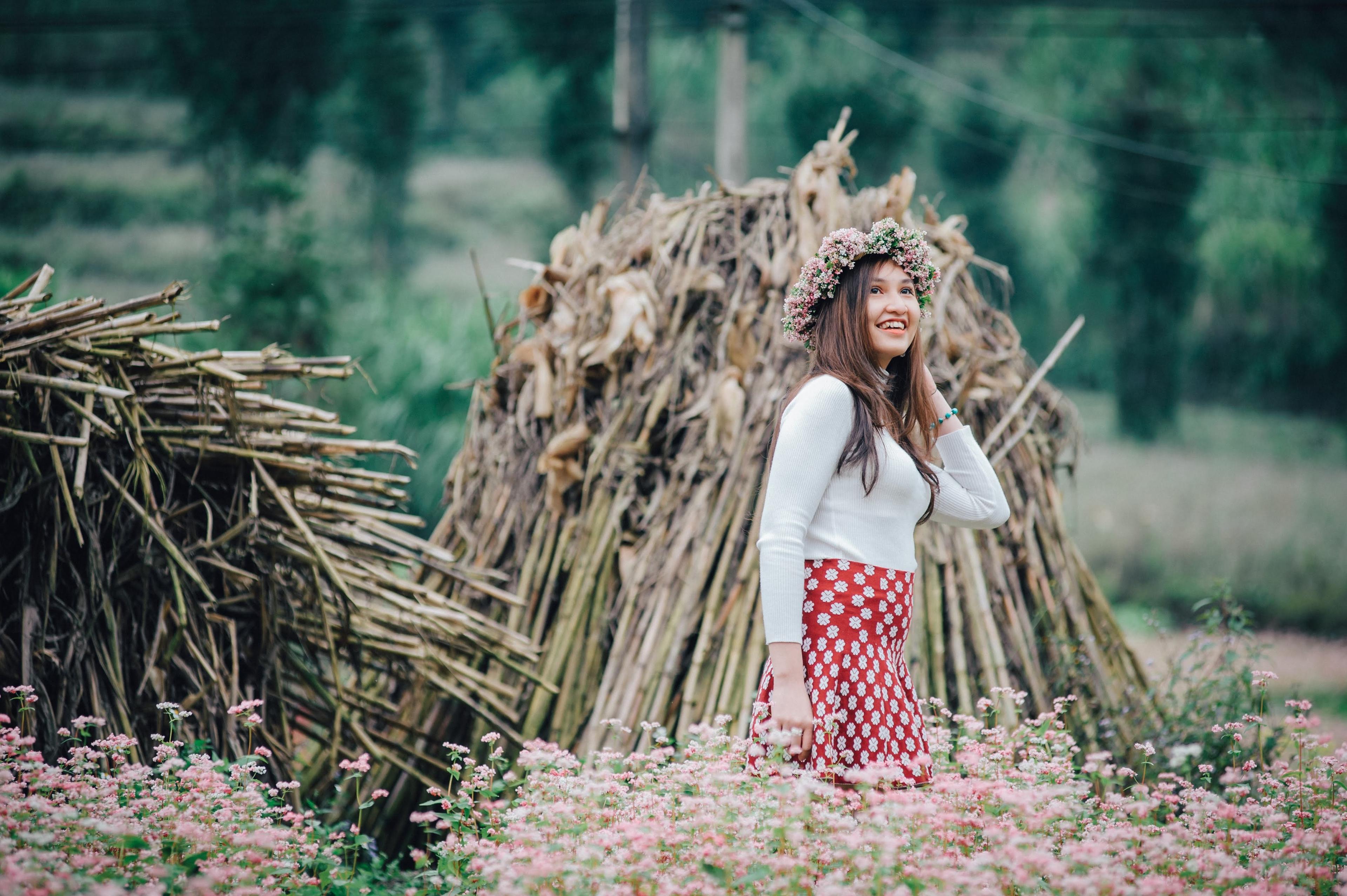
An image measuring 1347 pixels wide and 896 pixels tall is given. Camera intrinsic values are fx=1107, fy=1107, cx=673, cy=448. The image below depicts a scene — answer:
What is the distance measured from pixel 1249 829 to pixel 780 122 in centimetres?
1242

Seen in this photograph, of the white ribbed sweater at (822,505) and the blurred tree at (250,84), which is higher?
the blurred tree at (250,84)

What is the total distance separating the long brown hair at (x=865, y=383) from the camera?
2119mm

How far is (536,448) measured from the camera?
3791mm

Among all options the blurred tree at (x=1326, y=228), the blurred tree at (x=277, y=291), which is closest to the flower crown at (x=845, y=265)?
the blurred tree at (x=277, y=291)

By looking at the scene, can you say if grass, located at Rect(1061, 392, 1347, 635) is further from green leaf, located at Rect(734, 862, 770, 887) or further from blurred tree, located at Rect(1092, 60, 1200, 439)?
green leaf, located at Rect(734, 862, 770, 887)

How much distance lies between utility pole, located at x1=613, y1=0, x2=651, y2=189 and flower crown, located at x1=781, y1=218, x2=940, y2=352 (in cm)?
625

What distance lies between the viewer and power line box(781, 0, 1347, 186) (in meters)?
11.5

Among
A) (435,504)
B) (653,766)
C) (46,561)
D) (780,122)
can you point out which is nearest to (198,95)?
(780,122)

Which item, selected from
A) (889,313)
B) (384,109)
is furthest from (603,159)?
(889,313)

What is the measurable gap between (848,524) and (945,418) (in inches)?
16.2

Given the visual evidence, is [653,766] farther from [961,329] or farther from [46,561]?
[961,329]

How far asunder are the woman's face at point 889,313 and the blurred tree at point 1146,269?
11.1 meters

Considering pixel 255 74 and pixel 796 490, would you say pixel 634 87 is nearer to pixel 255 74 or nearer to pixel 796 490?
pixel 796 490

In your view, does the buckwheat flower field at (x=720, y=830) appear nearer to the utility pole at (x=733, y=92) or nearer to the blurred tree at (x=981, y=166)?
the utility pole at (x=733, y=92)
